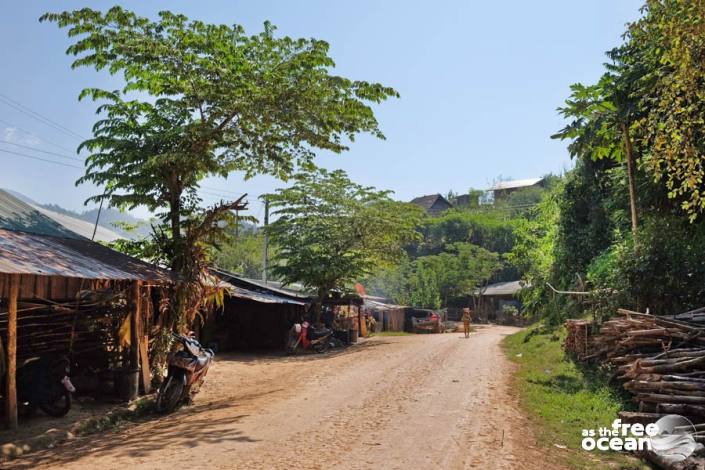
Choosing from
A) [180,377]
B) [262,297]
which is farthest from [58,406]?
[262,297]

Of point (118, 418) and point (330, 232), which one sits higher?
point (330, 232)

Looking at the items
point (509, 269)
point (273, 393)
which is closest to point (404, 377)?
point (273, 393)

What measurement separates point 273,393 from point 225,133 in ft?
20.6

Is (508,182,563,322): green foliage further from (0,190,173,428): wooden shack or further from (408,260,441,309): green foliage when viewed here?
(0,190,173,428): wooden shack

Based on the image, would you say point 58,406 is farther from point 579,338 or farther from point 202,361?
point 579,338

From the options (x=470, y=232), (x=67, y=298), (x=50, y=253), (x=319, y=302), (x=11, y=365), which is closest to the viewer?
(x=11, y=365)

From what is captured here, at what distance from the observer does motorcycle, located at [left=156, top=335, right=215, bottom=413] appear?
876 centimetres

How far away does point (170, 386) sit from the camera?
880 cm

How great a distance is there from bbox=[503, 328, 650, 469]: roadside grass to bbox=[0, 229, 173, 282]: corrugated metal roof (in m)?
7.18

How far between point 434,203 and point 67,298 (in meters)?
59.2

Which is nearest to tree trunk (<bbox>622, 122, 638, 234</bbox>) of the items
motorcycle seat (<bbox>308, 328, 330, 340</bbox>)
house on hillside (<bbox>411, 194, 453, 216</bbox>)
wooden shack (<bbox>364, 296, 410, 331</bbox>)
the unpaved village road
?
the unpaved village road

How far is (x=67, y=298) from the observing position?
374 inches

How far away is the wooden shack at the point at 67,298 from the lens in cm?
763

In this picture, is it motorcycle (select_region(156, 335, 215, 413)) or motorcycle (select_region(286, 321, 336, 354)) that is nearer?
motorcycle (select_region(156, 335, 215, 413))
